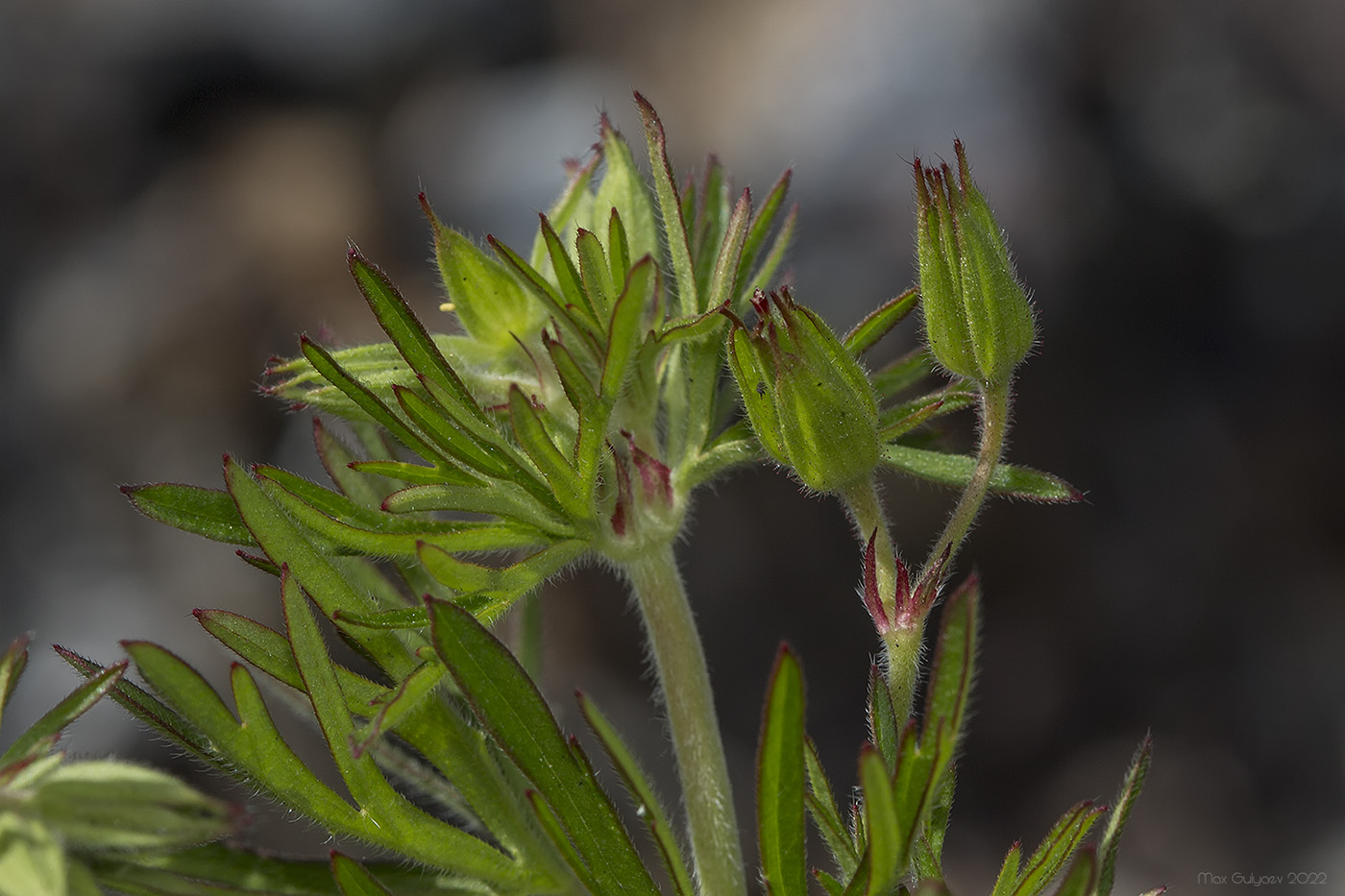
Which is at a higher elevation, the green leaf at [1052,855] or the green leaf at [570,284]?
the green leaf at [570,284]

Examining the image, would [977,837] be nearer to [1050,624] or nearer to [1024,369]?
[1050,624]

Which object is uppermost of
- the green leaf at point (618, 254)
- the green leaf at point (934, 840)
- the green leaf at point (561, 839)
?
the green leaf at point (618, 254)

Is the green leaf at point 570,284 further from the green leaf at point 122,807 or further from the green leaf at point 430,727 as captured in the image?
the green leaf at point 122,807

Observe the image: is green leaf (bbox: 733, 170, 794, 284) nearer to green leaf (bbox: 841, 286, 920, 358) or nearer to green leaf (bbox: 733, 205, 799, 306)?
green leaf (bbox: 733, 205, 799, 306)

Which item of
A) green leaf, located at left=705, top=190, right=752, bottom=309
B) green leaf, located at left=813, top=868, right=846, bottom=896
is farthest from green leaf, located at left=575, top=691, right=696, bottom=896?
green leaf, located at left=705, top=190, right=752, bottom=309

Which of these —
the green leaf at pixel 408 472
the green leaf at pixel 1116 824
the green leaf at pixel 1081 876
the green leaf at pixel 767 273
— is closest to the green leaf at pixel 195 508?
the green leaf at pixel 408 472

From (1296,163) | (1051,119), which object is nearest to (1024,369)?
(1051,119)
